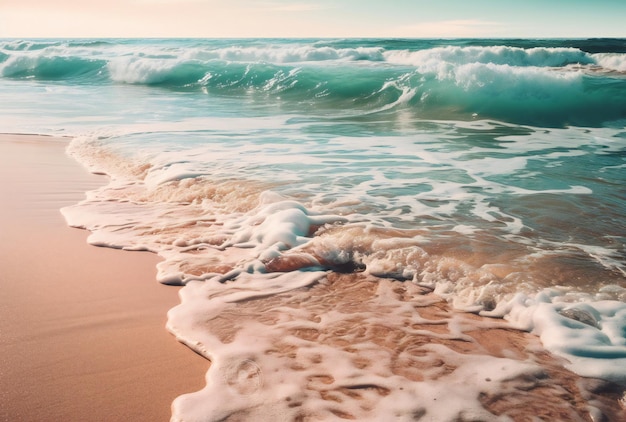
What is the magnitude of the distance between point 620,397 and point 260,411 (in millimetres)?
1463

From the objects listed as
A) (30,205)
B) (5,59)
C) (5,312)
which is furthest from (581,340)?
(5,59)

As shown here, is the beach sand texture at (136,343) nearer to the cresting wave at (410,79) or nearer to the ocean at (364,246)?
the ocean at (364,246)

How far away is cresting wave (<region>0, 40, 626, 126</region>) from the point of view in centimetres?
1195

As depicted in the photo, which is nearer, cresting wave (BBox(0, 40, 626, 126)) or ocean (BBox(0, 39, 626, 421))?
ocean (BBox(0, 39, 626, 421))

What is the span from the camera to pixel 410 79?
571 inches

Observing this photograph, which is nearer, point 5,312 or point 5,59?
point 5,312

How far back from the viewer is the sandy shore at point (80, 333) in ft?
6.77

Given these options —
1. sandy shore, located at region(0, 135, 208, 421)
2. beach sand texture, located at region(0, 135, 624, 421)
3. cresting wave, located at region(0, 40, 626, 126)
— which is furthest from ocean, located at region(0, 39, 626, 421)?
cresting wave, located at region(0, 40, 626, 126)

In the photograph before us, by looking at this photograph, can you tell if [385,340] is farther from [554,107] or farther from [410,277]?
[554,107]

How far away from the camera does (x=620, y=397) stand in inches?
84.0

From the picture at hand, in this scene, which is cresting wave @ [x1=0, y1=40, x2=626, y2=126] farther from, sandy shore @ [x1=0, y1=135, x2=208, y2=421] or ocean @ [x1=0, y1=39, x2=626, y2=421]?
sandy shore @ [x1=0, y1=135, x2=208, y2=421]

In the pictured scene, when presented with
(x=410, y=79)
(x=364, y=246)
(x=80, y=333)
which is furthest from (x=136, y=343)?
(x=410, y=79)

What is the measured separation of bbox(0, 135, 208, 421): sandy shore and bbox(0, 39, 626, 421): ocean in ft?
0.45

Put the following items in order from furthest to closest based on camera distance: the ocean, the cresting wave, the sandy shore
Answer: the cresting wave < the ocean < the sandy shore
